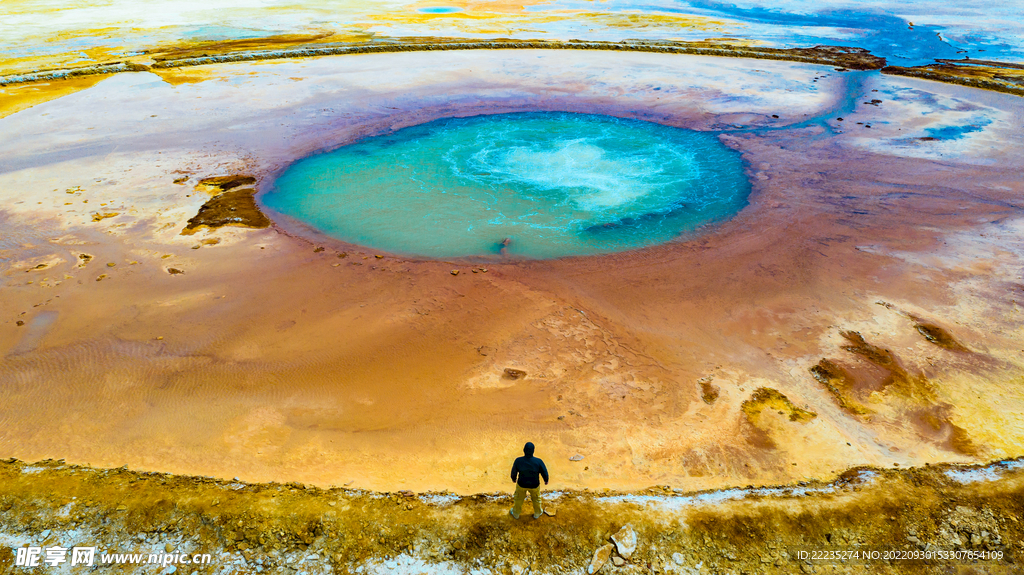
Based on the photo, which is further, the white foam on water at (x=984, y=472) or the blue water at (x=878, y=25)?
the blue water at (x=878, y=25)

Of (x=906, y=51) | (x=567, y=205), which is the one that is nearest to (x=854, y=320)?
(x=567, y=205)

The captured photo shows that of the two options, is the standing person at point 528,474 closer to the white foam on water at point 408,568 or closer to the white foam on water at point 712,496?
the white foam on water at point 408,568

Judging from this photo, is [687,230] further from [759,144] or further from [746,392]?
[759,144]

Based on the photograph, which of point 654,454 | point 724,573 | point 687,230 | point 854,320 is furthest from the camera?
point 687,230

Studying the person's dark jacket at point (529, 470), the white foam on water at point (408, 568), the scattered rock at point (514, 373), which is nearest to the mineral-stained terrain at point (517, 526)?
the white foam on water at point (408, 568)

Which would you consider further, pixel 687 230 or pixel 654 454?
pixel 687 230

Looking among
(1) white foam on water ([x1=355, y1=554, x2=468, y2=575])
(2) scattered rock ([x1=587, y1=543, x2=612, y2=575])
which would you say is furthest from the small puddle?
(2) scattered rock ([x1=587, y1=543, x2=612, y2=575])

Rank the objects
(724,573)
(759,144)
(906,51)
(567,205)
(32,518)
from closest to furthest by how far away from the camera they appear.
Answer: (724,573) → (32,518) → (567,205) → (759,144) → (906,51)

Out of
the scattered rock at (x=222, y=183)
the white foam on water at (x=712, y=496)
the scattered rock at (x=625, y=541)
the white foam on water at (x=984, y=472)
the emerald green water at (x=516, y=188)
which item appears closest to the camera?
the scattered rock at (x=625, y=541)
